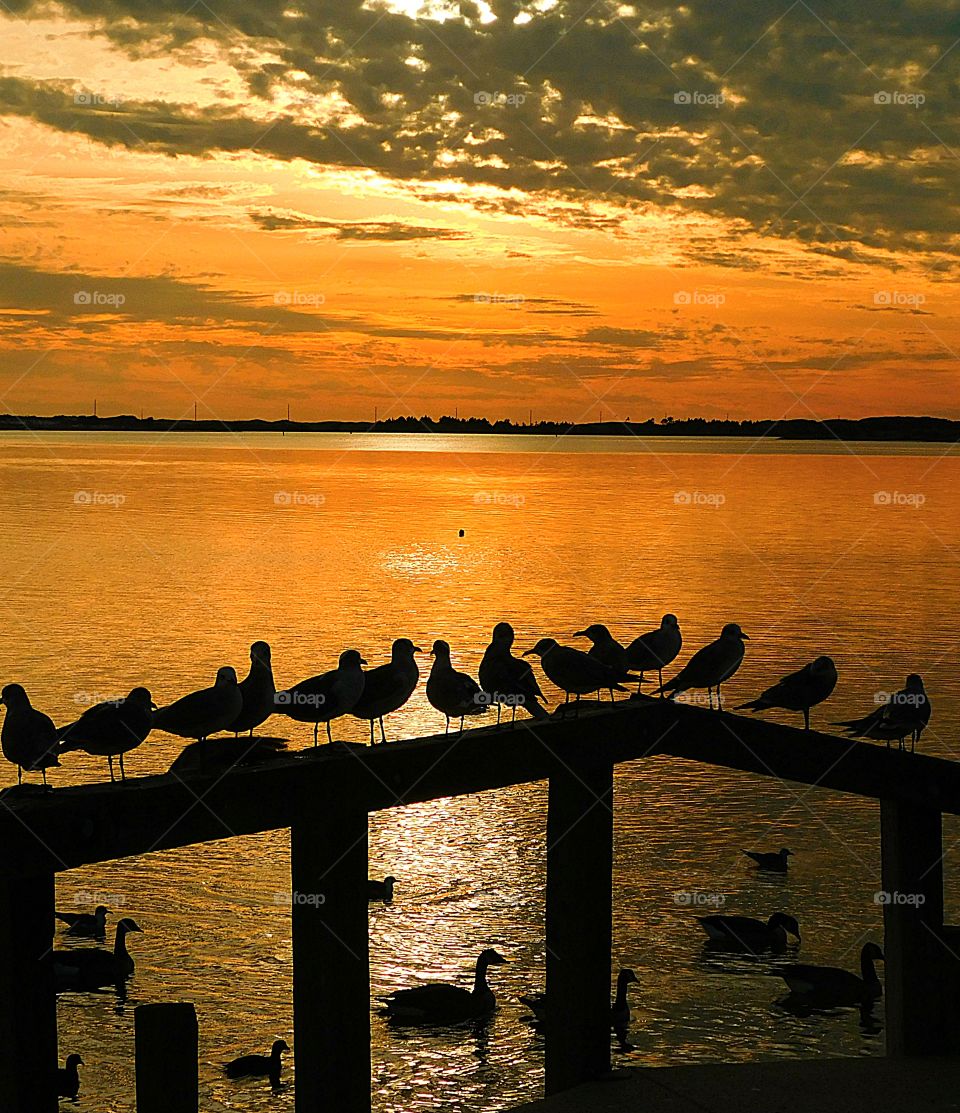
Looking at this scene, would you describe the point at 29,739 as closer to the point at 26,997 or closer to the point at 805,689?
the point at 26,997

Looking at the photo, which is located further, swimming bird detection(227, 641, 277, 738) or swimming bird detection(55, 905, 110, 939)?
swimming bird detection(55, 905, 110, 939)

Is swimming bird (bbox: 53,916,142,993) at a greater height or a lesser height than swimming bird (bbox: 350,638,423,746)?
lesser

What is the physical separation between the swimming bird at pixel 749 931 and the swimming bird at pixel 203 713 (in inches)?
434

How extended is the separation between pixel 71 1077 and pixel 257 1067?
195 centimetres

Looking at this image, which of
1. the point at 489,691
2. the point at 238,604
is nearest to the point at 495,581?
the point at 238,604

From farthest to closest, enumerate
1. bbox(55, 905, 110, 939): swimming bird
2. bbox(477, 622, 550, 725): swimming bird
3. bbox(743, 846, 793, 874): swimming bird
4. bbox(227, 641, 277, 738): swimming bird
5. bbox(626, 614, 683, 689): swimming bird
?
bbox(743, 846, 793, 874): swimming bird < bbox(55, 905, 110, 939): swimming bird < bbox(626, 614, 683, 689): swimming bird < bbox(477, 622, 550, 725): swimming bird < bbox(227, 641, 277, 738): swimming bird

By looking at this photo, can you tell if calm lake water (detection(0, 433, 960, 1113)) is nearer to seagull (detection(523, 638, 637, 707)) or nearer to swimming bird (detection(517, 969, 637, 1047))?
swimming bird (detection(517, 969, 637, 1047))

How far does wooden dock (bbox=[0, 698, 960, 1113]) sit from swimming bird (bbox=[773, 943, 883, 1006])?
828cm

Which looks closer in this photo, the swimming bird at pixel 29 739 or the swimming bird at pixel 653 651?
the swimming bird at pixel 29 739

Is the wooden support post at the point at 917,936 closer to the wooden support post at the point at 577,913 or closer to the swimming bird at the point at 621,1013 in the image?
the wooden support post at the point at 577,913

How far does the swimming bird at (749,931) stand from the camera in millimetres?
18609

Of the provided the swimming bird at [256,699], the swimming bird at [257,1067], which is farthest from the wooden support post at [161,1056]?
the swimming bird at [257,1067]

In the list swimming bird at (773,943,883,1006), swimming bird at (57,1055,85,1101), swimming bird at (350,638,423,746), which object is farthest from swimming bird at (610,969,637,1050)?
swimming bird at (350,638,423,746)

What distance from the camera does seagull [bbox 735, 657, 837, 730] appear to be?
13703 millimetres
